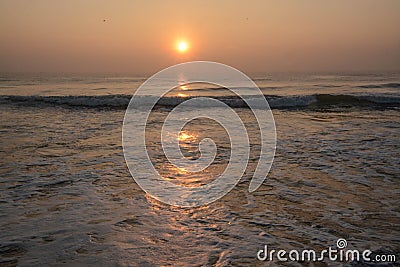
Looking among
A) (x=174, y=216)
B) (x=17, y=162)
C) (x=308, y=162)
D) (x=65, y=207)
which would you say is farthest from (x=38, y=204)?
(x=308, y=162)

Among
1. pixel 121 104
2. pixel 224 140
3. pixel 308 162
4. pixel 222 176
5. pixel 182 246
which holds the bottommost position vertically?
pixel 182 246

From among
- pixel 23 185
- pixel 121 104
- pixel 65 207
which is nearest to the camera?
pixel 65 207

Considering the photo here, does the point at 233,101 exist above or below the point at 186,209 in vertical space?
above

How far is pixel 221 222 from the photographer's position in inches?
155

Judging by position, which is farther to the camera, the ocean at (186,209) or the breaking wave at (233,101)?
the breaking wave at (233,101)

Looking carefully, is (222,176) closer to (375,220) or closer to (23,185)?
(375,220)

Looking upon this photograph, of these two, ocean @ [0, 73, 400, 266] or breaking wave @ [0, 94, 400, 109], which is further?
breaking wave @ [0, 94, 400, 109]

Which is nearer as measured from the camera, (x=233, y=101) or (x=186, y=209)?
(x=186, y=209)

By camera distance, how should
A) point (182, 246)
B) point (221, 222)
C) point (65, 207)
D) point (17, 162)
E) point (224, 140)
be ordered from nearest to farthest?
point (182, 246) < point (221, 222) < point (65, 207) < point (17, 162) < point (224, 140)

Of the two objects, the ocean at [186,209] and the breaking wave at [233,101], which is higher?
the breaking wave at [233,101]

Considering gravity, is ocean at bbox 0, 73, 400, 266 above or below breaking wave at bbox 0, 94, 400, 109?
below

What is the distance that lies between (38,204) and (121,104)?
1767 cm

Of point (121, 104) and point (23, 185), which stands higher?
point (121, 104)

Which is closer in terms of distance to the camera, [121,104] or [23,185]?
[23,185]
